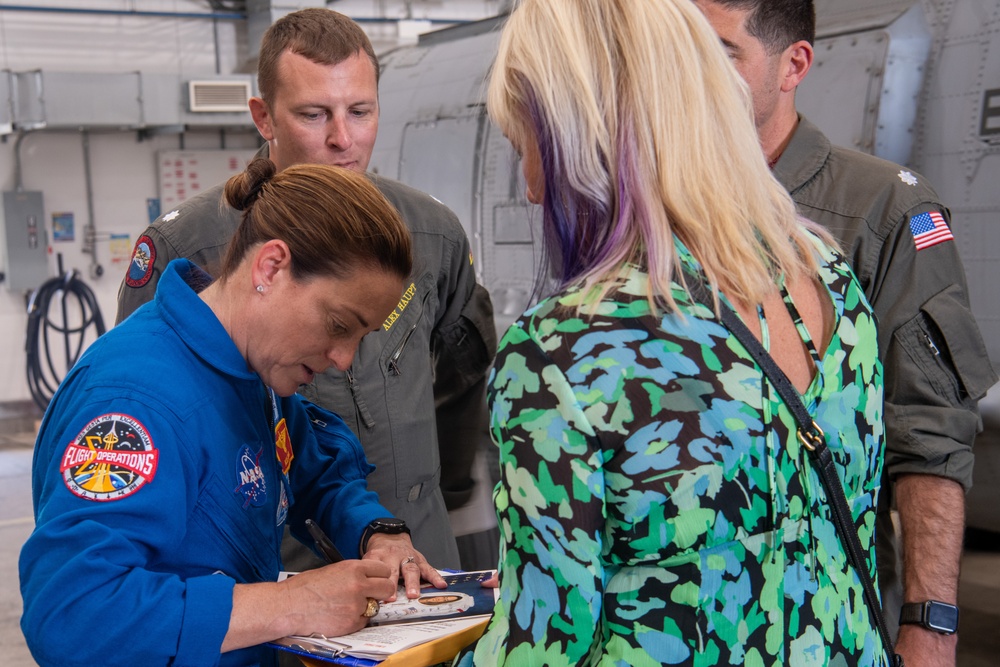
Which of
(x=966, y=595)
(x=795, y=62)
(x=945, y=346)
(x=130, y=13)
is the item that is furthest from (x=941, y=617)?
(x=130, y=13)

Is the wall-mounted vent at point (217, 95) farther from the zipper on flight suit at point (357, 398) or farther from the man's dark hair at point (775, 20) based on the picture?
the man's dark hair at point (775, 20)

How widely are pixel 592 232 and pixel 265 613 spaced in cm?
70

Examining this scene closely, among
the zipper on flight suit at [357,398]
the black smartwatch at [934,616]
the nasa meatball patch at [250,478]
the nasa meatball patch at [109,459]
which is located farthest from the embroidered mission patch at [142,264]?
the black smartwatch at [934,616]

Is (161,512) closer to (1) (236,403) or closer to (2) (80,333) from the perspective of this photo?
(1) (236,403)

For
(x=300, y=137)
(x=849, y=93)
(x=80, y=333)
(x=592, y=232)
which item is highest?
(x=849, y=93)

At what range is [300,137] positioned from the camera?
6.97 feet

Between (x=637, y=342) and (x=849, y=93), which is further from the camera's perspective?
(x=849, y=93)

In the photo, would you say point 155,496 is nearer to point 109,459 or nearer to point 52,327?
point 109,459

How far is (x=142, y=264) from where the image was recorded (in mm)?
2031

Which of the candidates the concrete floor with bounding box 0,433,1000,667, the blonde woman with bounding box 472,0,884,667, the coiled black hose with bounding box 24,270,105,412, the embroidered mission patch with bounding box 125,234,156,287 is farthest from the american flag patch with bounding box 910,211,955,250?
the coiled black hose with bounding box 24,270,105,412

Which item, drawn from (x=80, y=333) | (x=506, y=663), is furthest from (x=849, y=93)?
(x=80, y=333)

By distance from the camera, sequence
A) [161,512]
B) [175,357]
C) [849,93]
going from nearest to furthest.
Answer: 1. [161,512]
2. [175,357]
3. [849,93]

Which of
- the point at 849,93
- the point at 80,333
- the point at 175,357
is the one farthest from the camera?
the point at 80,333

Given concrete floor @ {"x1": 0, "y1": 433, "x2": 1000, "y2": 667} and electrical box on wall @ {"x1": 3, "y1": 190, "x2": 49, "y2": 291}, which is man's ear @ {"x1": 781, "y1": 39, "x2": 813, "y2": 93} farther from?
electrical box on wall @ {"x1": 3, "y1": 190, "x2": 49, "y2": 291}
